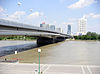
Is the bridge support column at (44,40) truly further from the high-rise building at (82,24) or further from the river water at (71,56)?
the high-rise building at (82,24)

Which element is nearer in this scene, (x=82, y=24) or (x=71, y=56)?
(x=71, y=56)

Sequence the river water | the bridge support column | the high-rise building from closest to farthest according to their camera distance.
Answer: the river water < the bridge support column < the high-rise building

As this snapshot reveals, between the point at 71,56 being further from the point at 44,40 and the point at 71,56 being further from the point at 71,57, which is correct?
the point at 44,40

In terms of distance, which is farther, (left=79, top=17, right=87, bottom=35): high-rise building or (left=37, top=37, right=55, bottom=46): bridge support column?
(left=79, top=17, right=87, bottom=35): high-rise building

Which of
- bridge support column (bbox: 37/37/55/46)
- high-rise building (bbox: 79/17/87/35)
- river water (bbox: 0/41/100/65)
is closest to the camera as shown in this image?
river water (bbox: 0/41/100/65)

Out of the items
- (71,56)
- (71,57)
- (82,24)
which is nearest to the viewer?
(71,57)

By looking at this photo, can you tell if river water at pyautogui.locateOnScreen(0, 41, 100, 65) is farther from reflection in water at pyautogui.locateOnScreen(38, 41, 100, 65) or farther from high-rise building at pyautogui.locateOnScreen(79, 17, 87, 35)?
high-rise building at pyautogui.locateOnScreen(79, 17, 87, 35)

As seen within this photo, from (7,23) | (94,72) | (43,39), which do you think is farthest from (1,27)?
(43,39)

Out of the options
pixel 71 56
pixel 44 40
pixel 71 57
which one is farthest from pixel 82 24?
pixel 71 57

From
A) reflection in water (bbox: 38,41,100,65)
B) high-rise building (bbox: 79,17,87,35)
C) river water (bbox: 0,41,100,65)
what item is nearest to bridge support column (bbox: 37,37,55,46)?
river water (bbox: 0,41,100,65)

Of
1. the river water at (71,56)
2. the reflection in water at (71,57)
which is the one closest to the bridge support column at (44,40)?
the river water at (71,56)

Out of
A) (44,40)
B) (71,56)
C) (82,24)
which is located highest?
(82,24)

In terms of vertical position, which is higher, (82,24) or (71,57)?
(82,24)

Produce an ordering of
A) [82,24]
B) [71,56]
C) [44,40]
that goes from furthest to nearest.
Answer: [82,24]
[44,40]
[71,56]
